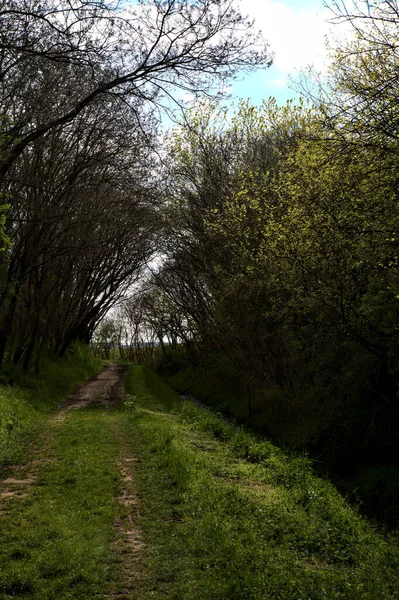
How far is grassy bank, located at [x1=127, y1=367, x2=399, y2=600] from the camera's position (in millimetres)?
5480

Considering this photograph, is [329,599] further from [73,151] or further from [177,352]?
[177,352]

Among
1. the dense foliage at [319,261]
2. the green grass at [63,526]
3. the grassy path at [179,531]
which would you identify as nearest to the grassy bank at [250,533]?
the grassy path at [179,531]

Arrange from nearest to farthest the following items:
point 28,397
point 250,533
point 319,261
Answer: point 250,533 < point 319,261 < point 28,397

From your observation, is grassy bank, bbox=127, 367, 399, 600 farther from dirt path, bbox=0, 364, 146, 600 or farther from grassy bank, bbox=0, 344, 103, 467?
grassy bank, bbox=0, 344, 103, 467

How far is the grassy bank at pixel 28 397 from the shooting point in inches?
480

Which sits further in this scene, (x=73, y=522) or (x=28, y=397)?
(x=28, y=397)

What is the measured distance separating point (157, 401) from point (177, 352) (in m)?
22.3

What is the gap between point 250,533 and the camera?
6746 mm

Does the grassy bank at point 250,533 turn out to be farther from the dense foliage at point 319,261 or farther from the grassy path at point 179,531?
the dense foliage at point 319,261

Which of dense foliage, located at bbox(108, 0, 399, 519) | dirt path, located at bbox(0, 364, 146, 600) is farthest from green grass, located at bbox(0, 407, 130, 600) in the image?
dense foliage, located at bbox(108, 0, 399, 519)

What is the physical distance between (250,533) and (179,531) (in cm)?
90

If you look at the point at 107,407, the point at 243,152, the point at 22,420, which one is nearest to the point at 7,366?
the point at 107,407

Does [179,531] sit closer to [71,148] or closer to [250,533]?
[250,533]

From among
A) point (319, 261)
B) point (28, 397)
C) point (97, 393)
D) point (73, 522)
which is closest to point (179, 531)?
point (73, 522)
